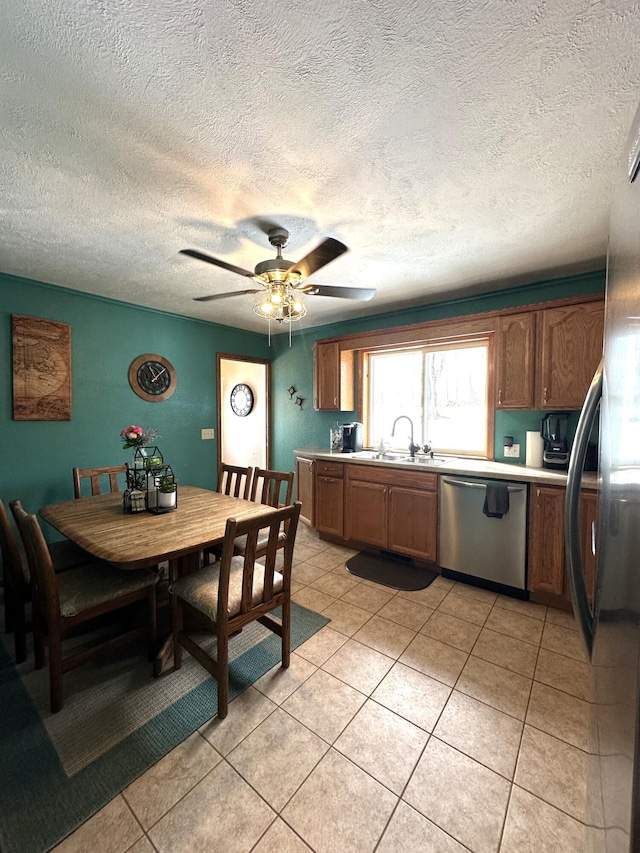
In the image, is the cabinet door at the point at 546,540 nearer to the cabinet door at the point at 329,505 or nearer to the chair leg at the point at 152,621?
the cabinet door at the point at 329,505

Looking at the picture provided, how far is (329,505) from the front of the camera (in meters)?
3.59

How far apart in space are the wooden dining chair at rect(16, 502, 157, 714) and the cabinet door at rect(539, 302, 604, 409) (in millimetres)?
2990

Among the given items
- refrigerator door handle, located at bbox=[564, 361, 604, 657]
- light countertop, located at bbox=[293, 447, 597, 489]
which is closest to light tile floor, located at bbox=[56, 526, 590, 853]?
refrigerator door handle, located at bbox=[564, 361, 604, 657]

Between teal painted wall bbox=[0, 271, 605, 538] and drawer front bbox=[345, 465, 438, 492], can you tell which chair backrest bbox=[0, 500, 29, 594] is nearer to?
teal painted wall bbox=[0, 271, 605, 538]

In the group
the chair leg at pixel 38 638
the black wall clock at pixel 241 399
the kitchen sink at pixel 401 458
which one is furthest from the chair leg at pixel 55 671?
the black wall clock at pixel 241 399

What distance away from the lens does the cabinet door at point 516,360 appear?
2693 millimetres

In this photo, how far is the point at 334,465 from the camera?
140 inches

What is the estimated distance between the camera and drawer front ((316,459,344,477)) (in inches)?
138

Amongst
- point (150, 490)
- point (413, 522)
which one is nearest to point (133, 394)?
point (150, 490)

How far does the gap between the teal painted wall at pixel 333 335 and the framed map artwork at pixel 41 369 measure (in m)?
2.33

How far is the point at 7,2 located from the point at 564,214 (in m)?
2.40

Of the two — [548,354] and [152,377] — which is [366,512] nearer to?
[548,354]

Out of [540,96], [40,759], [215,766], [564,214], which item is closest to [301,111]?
[540,96]

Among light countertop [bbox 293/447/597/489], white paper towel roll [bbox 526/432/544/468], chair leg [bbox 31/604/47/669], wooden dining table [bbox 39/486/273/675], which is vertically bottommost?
chair leg [bbox 31/604/47/669]
